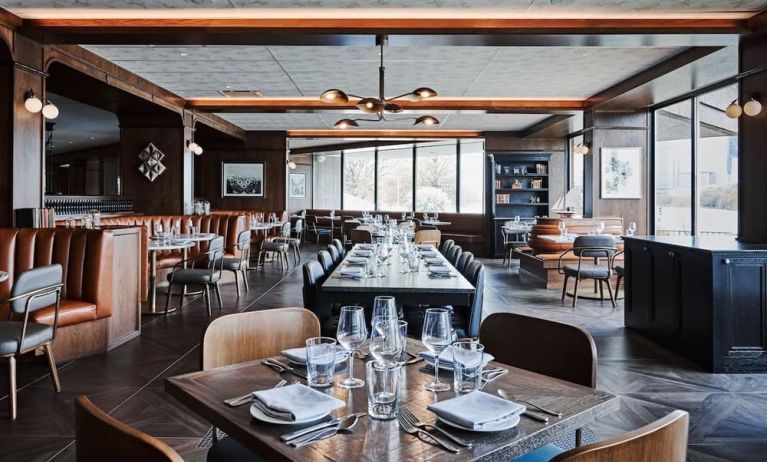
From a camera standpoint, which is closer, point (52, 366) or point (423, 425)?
point (423, 425)

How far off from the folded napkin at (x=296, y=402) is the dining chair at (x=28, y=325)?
2.46 meters

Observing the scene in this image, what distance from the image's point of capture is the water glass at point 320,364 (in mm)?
1490

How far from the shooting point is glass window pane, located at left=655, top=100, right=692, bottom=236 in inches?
319

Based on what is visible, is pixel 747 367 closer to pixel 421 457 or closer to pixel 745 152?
pixel 745 152

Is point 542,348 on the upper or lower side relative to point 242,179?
lower

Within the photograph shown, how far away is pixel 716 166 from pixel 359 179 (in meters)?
10.5

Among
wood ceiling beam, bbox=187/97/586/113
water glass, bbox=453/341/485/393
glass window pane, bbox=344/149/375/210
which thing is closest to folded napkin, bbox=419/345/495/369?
water glass, bbox=453/341/485/393

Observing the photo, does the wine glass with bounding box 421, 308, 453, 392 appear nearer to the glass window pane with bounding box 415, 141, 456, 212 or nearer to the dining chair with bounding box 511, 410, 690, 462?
the dining chair with bounding box 511, 410, 690, 462

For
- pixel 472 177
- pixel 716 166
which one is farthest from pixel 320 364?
pixel 472 177

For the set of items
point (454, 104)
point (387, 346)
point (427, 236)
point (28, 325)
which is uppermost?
point (454, 104)

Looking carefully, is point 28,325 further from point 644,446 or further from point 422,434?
point 644,446

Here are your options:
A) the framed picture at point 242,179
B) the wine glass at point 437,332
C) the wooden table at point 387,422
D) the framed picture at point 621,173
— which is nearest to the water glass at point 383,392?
the wooden table at point 387,422

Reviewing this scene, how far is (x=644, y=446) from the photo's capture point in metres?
1.00

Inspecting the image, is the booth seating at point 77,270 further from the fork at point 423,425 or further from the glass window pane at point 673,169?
the glass window pane at point 673,169
